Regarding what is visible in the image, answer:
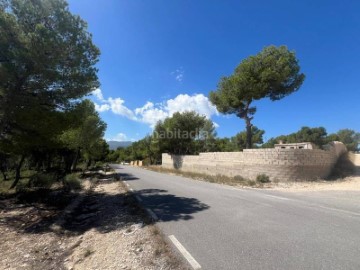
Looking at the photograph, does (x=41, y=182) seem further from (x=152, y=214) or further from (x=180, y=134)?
(x=180, y=134)

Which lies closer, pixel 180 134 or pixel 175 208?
pixel 175 208

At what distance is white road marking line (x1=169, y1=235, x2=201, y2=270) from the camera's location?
163 inches

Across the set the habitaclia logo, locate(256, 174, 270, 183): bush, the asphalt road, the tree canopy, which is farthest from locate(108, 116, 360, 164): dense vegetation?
the asphalt road

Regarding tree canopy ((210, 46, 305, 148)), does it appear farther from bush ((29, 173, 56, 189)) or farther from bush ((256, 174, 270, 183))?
bush ((29, 173, 56, 189))

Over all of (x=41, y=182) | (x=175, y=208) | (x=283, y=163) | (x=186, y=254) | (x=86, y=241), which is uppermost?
(x=283, y=163)

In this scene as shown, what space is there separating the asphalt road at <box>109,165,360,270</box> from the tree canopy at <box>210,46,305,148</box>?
15.0 meters

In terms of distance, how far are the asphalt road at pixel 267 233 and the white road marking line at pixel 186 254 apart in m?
0.08

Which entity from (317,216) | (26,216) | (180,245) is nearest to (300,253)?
(180,245)

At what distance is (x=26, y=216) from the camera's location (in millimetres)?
10242

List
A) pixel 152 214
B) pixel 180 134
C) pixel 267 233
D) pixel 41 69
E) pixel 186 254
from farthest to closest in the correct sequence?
pixel 180 134
pixel 41 69
pixel 152 214
pixel 267 233
pixel 186 254

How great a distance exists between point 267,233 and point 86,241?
4280mm

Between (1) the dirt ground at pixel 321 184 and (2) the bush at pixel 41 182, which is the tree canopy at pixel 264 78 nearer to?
(1) the dirt ground at pixel 321 184

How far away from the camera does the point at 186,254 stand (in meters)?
4.62

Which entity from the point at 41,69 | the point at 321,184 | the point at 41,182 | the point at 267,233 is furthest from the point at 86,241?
the point at 41,182
